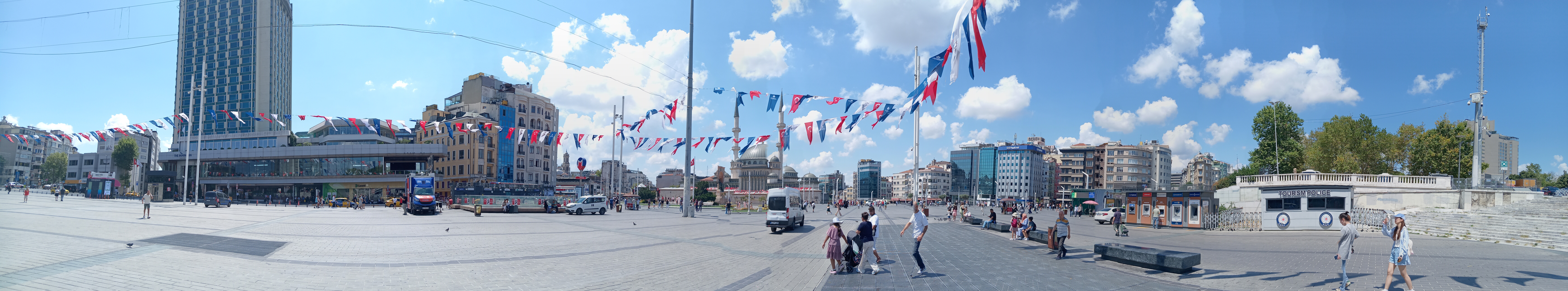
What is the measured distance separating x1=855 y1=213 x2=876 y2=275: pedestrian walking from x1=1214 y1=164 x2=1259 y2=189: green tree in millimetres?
56818

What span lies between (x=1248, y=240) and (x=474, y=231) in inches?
980

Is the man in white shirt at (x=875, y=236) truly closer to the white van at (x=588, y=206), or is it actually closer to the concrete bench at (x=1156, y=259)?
the concrete bench at (x=1156, y=259)

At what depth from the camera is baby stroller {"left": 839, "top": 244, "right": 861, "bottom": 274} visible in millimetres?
10695

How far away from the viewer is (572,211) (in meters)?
36.7

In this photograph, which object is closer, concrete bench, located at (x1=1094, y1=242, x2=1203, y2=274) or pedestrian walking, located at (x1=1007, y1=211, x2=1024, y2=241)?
concrete bench, located at (x1=1094, y1=242, x2=1203, y2=274)

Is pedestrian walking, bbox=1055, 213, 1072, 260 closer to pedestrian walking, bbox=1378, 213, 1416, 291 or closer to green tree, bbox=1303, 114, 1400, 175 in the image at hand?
pedestrian walking, bbox=1378, 213, 1416, 291

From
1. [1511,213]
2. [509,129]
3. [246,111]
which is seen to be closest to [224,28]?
[246,111]

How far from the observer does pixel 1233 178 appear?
73.0 metres

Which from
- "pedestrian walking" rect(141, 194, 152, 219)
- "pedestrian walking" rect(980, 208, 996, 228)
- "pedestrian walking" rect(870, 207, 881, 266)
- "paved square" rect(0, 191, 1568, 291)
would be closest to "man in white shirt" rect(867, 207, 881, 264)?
"pedestrian walking" rect(870, 207, 881, 266)

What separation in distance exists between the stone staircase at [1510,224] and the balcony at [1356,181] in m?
4.31

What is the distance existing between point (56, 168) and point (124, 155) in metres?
18.5

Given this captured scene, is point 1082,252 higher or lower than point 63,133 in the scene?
lower

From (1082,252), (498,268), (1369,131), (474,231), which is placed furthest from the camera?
(1369,131)

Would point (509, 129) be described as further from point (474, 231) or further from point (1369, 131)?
point (1369, 131)
